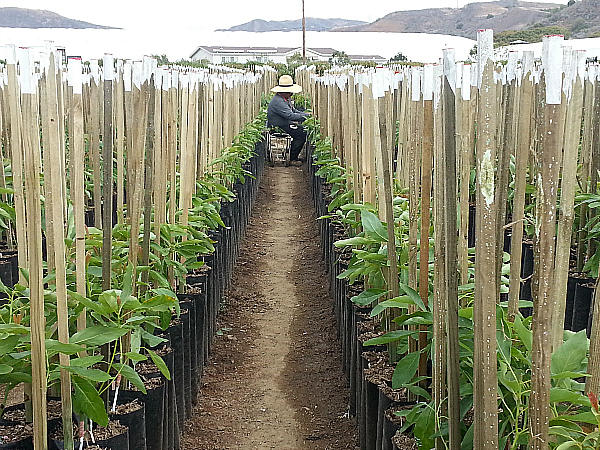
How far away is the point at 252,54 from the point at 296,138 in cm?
3667

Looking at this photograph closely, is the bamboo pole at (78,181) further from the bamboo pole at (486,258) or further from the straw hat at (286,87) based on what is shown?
the straw hat at (286,87)

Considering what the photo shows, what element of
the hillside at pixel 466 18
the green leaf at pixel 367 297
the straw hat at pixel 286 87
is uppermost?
the hillside at pixel 466 18

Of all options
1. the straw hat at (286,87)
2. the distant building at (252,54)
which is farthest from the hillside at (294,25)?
the straw hat at (286,87)

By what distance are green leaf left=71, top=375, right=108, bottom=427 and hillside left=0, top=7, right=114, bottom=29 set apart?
79.6 m

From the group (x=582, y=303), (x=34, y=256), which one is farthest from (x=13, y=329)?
(x=582, y=303)

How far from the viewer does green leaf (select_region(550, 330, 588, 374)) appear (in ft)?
4.87

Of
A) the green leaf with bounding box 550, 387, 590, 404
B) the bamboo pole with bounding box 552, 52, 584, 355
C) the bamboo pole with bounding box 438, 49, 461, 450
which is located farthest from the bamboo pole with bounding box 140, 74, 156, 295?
the green leaf with bounding box 550, 387, 590, 404

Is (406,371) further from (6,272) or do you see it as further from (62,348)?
(6,272)

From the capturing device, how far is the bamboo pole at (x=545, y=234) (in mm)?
1175

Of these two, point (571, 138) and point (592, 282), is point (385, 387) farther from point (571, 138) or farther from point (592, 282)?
point (592, 282)

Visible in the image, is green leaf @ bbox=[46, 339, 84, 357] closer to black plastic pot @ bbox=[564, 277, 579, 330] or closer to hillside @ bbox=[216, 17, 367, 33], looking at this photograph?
black plastic pot @ bbox=[564, 277, 579, 330]

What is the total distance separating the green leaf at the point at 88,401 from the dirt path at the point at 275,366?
4.20ft

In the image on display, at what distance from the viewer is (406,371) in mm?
1964

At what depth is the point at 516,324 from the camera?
150cm
